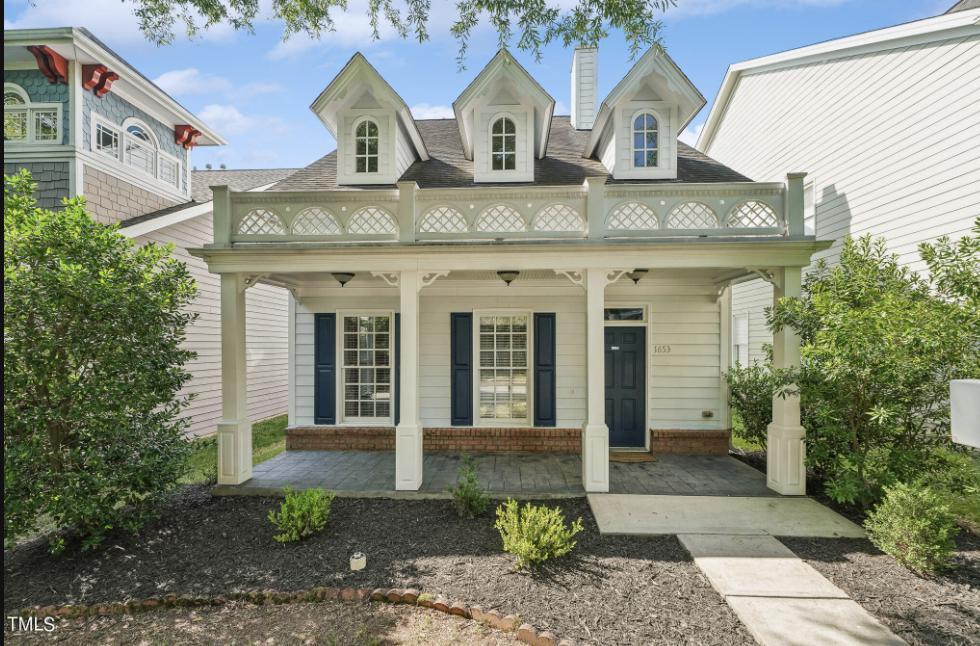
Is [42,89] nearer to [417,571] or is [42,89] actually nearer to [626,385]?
[417,571]

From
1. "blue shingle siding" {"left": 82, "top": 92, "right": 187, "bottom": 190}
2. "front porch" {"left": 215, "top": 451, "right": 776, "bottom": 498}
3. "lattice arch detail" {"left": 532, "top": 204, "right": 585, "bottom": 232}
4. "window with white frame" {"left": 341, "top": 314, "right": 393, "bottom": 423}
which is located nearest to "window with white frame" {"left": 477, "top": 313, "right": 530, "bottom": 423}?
"front porch" {"left": 215, "top": 451, "right": 776, "bottom": 498}

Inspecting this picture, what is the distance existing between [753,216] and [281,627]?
6935 millimetres

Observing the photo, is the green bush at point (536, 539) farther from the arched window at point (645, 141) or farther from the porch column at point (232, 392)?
the arched window at point (645, 141)

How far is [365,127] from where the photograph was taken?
7910 mm

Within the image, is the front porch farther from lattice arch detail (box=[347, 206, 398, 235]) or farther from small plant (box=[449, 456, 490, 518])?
lattice arch detail (box=[347, 206, 398, 235])

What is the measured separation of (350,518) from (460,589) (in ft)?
6.33

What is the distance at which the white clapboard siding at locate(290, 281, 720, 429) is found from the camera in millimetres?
7840

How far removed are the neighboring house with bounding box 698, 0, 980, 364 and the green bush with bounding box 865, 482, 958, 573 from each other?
401 centimetres

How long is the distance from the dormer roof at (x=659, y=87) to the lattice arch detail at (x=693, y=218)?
254cm

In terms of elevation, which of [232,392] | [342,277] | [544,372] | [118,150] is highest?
[118,150]

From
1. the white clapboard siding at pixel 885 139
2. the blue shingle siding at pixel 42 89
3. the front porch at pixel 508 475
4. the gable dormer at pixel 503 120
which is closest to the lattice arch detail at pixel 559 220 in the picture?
the gable dormer at pixel 503 120

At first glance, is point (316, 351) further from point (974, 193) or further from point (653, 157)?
point (974, 193)

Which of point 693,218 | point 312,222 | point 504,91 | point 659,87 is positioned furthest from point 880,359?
point 312,222

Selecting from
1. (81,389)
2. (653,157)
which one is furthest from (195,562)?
(653,157)
